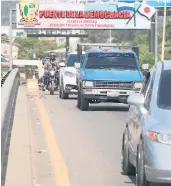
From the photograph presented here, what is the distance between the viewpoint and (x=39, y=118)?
62.5 ft

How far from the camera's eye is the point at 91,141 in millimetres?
14023

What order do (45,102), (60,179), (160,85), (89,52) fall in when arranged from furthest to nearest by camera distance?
(45,102) → (89,52) → (60,179) → (160,85)

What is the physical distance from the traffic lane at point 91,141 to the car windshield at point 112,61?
1313 mm

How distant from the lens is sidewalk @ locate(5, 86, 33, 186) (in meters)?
9.57

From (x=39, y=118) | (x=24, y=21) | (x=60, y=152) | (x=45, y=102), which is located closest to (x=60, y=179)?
(x=60, y=152)

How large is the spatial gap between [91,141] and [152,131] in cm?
622

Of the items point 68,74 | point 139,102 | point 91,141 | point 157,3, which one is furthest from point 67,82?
point 157,3

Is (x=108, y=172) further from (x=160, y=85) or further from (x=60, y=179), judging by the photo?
(x=160, y=85)

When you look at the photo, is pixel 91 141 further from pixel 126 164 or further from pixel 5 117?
pixel 126 164

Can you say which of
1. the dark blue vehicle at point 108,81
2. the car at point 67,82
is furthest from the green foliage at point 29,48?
the dark blue vehicle at point 108,81

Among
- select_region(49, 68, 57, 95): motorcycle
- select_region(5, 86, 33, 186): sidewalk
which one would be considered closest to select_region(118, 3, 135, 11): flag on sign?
select_region(49, 68, 57, 95): motorcycle

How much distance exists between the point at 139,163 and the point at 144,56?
91702 mm

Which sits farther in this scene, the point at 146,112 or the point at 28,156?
the point at 28,156

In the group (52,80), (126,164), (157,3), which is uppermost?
(126,164)
